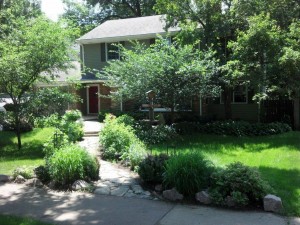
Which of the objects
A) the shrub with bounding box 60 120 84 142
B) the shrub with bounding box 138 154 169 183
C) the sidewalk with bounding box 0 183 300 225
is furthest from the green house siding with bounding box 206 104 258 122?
the sidewalk with bounding box 0 183 300 225

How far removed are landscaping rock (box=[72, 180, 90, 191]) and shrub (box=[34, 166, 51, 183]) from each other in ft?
2.88

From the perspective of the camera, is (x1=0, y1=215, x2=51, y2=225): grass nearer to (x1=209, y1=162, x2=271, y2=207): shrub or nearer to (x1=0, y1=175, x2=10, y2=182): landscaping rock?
(x1=0, y1=175, x2=10, y2=182): landscaping rock

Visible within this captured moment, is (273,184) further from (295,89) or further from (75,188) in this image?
(295,89)

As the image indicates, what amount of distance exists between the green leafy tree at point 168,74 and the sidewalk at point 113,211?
28.6 ft

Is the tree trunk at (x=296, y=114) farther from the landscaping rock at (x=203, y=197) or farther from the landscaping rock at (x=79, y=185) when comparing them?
the landscaping rock at (x=79, y=185)

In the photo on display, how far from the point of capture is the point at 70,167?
27.2 ft

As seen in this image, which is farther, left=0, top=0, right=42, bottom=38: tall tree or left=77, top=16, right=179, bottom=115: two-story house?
left=77, top=16, right=179, bottom=115: two-story house

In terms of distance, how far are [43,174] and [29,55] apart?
5.71 meters

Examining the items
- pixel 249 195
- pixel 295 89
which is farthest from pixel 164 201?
pixel 295 89

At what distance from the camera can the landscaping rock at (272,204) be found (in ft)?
20.8

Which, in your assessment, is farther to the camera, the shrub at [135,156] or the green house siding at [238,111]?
the green house siding at [238,111]

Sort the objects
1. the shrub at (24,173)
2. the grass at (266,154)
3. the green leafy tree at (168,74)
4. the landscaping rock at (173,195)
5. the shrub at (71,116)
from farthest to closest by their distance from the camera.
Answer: the shrub at (71,116), the green leafy tree at (168,74), the shrub at (24,173), the grass at (266,154), the landscaping rock at (173,195)

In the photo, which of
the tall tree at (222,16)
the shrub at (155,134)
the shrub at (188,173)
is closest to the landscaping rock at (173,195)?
the shrub at (188,173)

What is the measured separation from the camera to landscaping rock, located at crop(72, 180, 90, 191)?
26.3 feet
